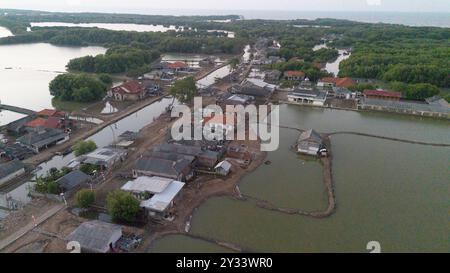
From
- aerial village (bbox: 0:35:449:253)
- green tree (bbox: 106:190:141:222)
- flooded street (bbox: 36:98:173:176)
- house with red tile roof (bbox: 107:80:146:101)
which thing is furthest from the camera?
house with red tile roof (bbox: 107:80:146:101)

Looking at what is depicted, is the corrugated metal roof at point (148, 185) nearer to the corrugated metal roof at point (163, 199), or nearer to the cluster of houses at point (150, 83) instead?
the corrugated metal roof at point (163, 199)

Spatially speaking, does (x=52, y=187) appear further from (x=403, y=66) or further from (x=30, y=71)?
(x=403, y=66)

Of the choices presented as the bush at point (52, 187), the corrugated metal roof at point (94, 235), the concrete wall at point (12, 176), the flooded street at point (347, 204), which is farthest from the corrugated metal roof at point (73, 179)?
the flooded street at point (347, 204)

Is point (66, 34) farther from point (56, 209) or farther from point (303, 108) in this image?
point (56, 209)

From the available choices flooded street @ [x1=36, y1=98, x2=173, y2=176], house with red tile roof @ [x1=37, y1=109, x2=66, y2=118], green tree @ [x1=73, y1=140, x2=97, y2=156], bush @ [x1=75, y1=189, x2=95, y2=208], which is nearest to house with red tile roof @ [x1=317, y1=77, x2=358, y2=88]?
flooded street @ [x1=36, y1=98, x2=173, y2=176]

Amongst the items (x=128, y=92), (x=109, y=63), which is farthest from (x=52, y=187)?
(x=109, y=63)

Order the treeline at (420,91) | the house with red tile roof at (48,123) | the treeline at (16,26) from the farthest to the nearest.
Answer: the treeline at (16,26) → the treeline at (420,91) → the house with red tile roof at (48,123)

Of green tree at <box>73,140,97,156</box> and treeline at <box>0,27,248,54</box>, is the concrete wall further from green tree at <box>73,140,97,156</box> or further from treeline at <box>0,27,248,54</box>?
treeline at <box>0,27,248,54</box>
